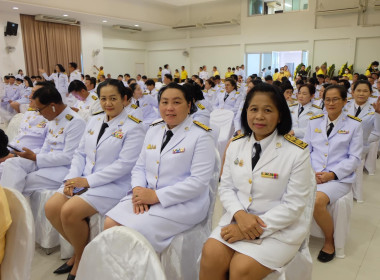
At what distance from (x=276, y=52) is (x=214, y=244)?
14671mm

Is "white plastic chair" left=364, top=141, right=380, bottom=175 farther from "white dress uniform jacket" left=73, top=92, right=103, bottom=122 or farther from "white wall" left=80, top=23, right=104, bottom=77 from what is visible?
"white wall" left=80, top=23, right=104, bottom=77

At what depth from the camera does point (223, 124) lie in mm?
4699

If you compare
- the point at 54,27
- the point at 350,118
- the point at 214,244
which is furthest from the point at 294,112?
the point at 54,27

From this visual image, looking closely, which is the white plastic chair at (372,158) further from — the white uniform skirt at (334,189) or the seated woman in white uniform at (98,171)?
the seated woman in white uniform at (98,171)

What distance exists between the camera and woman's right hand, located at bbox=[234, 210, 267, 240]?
152 centimetres

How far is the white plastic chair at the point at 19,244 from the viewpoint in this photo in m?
1.19

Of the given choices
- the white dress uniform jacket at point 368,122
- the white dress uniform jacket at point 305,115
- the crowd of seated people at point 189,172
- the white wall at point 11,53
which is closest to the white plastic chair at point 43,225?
the crowd of seated people at point 189,172

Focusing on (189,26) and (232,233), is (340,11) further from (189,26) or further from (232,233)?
(232,233)

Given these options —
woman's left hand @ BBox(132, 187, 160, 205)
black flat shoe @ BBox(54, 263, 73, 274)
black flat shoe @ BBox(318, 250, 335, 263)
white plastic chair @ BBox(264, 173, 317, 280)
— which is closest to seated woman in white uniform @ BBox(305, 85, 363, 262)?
black flat shoe @ BBox(318, 250, 335, 263)

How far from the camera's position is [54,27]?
14008 mm

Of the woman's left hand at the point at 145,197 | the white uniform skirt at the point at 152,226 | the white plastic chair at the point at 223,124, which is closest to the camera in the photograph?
the white uniform skirt at the point at 152,226

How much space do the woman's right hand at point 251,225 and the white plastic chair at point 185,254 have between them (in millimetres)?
372

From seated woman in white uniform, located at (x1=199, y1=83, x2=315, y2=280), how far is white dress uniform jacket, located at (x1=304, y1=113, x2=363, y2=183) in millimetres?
895

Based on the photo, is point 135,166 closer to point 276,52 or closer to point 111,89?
point 111,89
